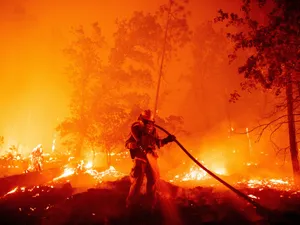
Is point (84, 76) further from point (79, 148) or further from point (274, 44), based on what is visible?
point (274, 44)

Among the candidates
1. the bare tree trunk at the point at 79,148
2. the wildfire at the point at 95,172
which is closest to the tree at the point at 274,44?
the wildfire at the point at 95,172

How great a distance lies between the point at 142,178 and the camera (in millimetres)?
7105

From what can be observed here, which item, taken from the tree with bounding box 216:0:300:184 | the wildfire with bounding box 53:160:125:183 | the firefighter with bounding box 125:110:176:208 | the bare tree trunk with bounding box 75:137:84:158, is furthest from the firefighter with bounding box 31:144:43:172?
the tree with bounding box 216:0:300:184

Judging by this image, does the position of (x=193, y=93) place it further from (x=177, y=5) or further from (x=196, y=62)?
(x=177, y=5)

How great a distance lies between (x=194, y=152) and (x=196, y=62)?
16687 millimetres

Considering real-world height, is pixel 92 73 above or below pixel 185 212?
above

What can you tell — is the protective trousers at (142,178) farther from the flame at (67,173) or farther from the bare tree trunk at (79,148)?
the bare tree trunk at (79,148)

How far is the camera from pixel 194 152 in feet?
92.0

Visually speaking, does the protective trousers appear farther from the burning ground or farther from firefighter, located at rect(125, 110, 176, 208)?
the burning ground

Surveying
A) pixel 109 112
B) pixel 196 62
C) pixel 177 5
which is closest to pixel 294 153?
pixel 109 112

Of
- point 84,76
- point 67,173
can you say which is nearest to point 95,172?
point 67,173

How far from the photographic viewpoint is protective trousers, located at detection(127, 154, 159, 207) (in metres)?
7.06

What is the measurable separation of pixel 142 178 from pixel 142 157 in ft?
1.91

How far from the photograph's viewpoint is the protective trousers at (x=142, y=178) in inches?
278
